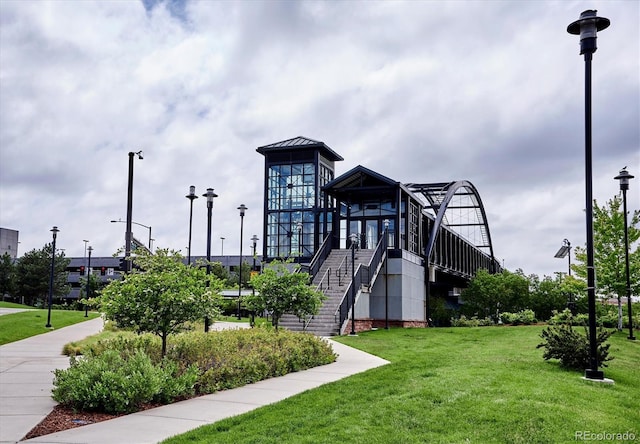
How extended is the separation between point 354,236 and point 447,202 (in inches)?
733

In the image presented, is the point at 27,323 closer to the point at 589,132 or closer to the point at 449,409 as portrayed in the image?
the point at 449,409

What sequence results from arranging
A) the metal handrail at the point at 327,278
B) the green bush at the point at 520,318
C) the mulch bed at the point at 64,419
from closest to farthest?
the mulch bed at the point at 64,419, the metal handrail at the point at 327,278, the green bush at the point at 520,318

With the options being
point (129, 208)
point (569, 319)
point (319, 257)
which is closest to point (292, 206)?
point (319, 257)

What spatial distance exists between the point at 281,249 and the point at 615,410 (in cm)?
3458

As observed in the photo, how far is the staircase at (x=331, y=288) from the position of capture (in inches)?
1008

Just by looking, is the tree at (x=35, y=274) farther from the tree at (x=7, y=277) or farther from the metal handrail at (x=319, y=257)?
the metal handrail at (x=319, y=257)

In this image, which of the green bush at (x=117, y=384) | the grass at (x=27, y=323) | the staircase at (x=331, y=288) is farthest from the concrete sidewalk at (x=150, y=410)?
the grass at (x=27, y=323)

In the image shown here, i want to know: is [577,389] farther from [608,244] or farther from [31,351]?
[608,244]

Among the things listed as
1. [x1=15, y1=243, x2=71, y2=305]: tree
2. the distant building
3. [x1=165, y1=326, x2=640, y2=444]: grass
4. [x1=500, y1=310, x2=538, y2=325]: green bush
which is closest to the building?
[x1=500, y1=310, x2=538, y2=325]: green bush

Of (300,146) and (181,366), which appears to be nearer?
(181,366)

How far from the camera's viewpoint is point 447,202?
44.6 m

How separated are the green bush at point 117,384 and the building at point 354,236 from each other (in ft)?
49.4

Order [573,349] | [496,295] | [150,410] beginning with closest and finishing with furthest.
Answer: [150,410], [573,349], [496,295]

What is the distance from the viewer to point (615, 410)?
348 inches
